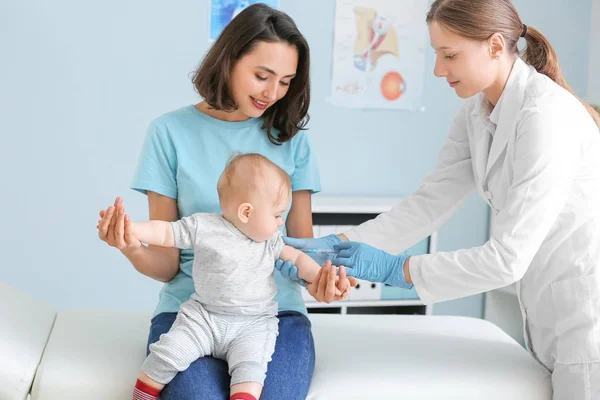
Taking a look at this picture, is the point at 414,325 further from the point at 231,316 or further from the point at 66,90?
the point at 66,90

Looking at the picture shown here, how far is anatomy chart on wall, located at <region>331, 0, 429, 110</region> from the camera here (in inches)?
124

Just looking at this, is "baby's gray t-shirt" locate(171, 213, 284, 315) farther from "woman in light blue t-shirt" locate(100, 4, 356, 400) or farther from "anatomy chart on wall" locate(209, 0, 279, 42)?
"anatomy chart on wall" locate(209, 0, 279, 42)

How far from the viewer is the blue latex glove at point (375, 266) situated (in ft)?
5.47

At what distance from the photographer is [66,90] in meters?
Result: 2.88

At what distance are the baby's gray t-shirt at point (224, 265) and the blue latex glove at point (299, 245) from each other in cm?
5

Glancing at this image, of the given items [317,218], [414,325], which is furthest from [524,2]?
[414,325]

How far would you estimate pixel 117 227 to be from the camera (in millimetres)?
1478

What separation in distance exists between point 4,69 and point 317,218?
127cm

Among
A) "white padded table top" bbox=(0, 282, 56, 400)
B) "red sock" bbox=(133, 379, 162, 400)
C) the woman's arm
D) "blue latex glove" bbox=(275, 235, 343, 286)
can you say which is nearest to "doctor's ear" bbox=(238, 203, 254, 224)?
"blue latex glove" bbox=(275, 235, 343, 286)

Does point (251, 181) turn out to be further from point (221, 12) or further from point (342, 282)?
point (221, 12)

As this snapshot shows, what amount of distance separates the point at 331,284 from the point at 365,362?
272 millimetres

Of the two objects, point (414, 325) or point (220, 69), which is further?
point (414, 325)

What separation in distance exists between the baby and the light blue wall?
1450 millimetres

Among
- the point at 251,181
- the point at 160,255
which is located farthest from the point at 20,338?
the point at 251,181
